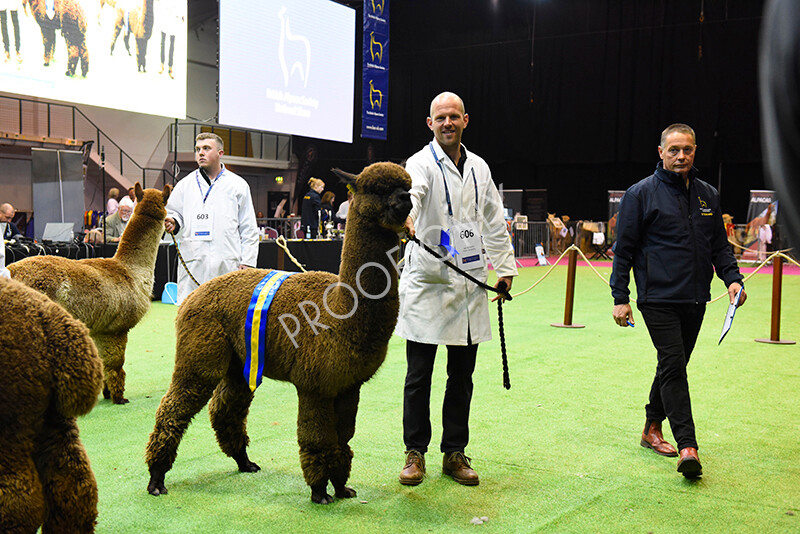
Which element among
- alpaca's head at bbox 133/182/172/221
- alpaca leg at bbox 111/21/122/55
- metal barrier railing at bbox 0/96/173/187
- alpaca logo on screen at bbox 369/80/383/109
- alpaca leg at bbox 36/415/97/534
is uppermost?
alpaca leg at bbox 111/21/122/55

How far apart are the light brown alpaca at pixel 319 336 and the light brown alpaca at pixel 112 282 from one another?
1.73 metres

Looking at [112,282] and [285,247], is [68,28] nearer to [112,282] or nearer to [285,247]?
[285,247]

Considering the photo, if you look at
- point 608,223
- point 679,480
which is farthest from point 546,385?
point 608,223

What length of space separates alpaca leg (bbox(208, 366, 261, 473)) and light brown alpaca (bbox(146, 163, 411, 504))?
6.1 inches

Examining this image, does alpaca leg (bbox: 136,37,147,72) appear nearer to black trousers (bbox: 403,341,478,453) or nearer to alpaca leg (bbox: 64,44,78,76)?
alpaca leg (bbox: 64,44,78,76)

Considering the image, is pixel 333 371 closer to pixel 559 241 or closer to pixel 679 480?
pixel 679 480

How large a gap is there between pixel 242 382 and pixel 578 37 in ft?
64.5

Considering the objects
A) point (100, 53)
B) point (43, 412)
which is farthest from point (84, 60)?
point (43, 412)

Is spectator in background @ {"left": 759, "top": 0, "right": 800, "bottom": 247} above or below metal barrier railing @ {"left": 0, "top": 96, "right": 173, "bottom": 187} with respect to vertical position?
below

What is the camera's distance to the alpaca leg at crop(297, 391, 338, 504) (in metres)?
3.13

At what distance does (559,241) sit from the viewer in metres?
21.6

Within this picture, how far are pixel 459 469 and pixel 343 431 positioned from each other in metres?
0.70

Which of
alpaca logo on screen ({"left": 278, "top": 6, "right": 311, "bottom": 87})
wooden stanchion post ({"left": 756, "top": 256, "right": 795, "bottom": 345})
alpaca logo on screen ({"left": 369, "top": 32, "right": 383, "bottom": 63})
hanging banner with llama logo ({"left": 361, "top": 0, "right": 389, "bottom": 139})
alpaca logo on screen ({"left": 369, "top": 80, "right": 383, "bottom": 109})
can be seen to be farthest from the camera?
alpaca logo on screen ({"left": 369, "top": 80, "right": 383, "bottom": 109})

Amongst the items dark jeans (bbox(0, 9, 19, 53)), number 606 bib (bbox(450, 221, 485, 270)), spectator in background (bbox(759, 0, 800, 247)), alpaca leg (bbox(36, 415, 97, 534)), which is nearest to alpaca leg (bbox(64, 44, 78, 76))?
dark jeans (bbox(0, 9, 19, 53))
